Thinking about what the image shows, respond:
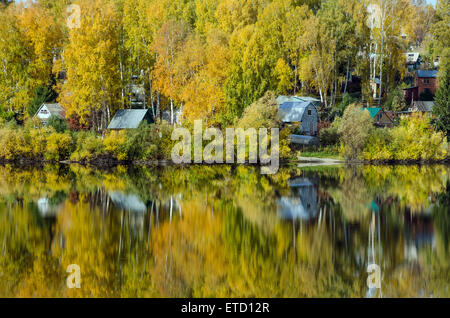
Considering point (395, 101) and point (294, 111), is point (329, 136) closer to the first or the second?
point (294, 111)

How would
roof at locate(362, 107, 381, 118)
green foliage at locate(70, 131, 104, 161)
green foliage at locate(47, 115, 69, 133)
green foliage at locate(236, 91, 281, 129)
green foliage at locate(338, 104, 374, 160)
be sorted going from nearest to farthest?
1. green foliage at locate(236, 91, 281, 129)
2. green foliage at locate(338, 104, 374, 160)
3. green foliage at locate(70, 131, 104, 161)
4. green foliage at locate(47, 115, 69, 133)
5. roof at locate(362, 107, 381, 118)

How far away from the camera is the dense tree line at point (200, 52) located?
1721 inches

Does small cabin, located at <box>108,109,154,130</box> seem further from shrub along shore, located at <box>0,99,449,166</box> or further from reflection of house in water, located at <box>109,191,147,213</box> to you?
reflection of house in water, located at <box>109,191,147,213</box>

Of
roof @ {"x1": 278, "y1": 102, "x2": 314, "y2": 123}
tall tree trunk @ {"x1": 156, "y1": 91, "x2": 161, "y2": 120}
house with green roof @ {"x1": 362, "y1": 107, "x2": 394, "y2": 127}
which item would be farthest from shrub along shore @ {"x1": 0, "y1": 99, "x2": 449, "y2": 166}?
tall tree trunk @ {"x1": 156, "y1": 91, "x2": 161, "y2": 120}

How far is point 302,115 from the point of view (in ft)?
155

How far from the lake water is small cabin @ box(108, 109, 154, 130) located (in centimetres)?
1817

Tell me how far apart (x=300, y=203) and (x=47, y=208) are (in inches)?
365

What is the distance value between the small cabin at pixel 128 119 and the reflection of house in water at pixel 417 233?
100 feet

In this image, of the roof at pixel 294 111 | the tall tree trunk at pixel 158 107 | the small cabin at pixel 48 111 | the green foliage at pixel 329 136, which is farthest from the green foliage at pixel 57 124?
the green foliage at pixel 329 136

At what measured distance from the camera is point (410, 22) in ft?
170

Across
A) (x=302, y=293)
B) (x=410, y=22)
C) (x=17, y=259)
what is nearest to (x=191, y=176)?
(x=17, y=259)

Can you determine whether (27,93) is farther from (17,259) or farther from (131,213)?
(17,259)

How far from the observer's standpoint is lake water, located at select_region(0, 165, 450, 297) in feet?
36.4
